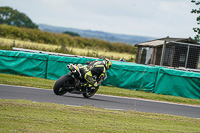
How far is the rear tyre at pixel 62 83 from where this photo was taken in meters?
11.4

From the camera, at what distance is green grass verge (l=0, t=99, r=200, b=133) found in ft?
21.5

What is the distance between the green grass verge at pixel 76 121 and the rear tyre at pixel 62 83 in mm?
2339

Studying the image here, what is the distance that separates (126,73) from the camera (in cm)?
1772

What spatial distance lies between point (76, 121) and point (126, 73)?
10.4 meters

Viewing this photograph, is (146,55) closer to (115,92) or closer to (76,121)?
(115,92)

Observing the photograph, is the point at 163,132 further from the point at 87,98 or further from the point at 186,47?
the point at 186,47

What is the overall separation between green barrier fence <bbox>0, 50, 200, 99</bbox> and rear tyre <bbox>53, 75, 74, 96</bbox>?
6.08 meters

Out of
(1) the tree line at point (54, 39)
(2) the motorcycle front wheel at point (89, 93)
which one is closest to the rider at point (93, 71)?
(2) the motorcycle front wheel at point (89, 93)

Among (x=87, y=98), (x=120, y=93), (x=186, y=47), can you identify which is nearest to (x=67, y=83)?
(x=87, y=98)

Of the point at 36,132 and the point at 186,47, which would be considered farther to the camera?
the point at 186,47

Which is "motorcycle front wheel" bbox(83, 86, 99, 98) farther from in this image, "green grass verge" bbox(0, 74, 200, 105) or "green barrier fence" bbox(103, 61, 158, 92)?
"green barrier fence" bbox(103, 61, 158, 92)

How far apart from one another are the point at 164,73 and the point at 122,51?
38.4 metres

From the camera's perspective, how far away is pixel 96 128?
708cm

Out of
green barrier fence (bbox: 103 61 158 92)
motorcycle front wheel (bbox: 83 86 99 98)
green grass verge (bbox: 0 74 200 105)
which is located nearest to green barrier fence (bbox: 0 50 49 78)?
green grass verge (bbox: 0 74 200 105)
